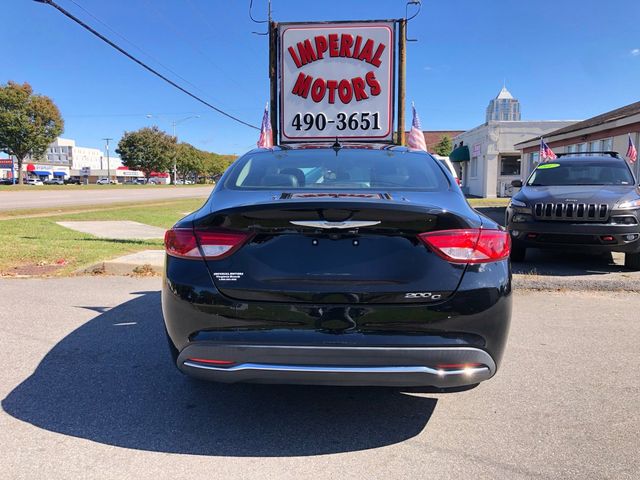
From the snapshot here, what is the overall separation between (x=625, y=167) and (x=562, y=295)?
11.6 feet

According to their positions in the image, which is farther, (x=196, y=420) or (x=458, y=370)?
(x=196, y=420)

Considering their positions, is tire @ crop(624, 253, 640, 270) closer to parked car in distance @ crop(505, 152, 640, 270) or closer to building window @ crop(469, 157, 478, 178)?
parked car in distance @ crop(505, 152, 640, 270)

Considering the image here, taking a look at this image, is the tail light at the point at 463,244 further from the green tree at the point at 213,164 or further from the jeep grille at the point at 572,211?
the green tree at the point at 213,164

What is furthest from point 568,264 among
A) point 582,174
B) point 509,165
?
point 509,165

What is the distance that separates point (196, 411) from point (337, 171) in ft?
6.00

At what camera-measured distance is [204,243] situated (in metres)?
2.66

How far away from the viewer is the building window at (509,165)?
3042cm

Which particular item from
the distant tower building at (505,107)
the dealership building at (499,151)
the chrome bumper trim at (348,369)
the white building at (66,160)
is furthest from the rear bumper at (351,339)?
the white building at (66,160)

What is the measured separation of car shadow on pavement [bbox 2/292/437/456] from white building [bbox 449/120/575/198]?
2745cm

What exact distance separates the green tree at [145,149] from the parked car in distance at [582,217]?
7729 cm

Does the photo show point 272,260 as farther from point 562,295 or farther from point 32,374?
point 562,295

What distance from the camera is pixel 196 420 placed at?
10.0 feet

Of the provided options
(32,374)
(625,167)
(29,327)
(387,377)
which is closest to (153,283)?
(29,327)

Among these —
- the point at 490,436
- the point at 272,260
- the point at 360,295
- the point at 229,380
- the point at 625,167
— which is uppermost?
the point at 625,167
